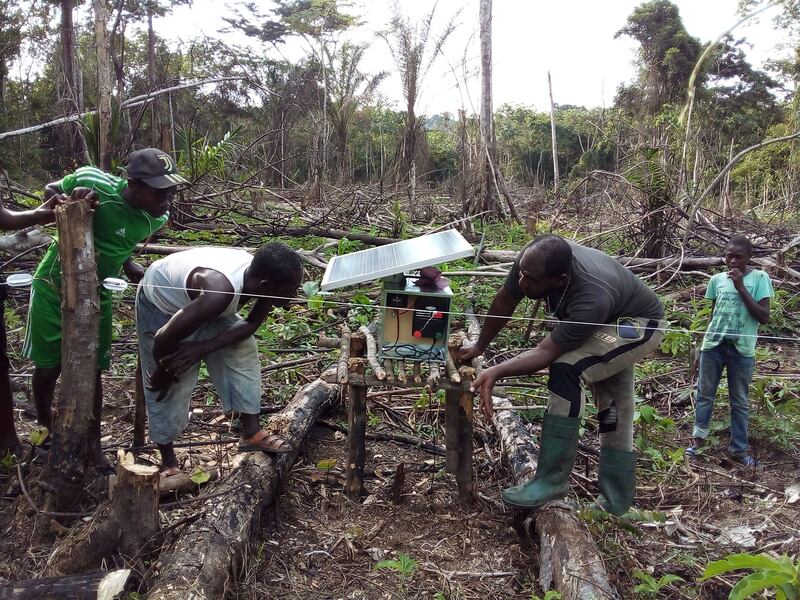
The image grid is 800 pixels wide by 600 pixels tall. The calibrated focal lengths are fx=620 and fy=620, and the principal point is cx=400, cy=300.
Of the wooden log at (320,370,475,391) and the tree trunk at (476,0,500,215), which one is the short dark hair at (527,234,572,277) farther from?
the tree trunk at (476,0,500,215)

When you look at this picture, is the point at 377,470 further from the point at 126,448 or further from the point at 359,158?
the point at 359,158

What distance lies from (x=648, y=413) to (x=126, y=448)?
10.2 ft

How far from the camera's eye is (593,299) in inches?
106

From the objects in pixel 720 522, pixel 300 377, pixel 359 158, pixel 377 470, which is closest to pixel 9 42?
pixel 359 158

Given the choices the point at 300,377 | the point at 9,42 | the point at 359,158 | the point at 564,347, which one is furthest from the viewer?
the point at 359,158

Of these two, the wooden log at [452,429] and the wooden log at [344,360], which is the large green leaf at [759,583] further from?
the wooden log at [344,360]

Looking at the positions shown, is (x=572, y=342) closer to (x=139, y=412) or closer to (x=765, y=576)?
(x=765, y=576)

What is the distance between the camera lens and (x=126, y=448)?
3.42m

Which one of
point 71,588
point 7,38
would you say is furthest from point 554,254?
point 7,38

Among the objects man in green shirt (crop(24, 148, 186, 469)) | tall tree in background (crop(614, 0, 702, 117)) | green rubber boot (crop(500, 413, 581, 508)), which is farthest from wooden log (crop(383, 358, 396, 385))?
tall tree in background (crop(614, 0, 702, 117))

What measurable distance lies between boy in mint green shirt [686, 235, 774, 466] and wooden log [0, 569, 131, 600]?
342 centimetres

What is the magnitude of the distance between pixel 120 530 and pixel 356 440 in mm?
1189

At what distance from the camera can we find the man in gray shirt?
271 centimetres

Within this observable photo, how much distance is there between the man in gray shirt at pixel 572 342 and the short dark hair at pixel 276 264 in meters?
0.96
